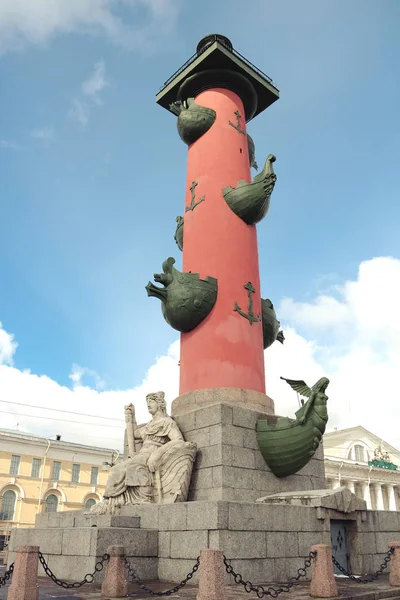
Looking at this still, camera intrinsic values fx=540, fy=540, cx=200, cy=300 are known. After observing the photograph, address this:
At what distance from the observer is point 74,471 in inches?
1597

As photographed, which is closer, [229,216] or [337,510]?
[337,510]

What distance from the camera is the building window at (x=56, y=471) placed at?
129 ft

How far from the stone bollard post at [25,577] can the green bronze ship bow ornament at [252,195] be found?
9208mm

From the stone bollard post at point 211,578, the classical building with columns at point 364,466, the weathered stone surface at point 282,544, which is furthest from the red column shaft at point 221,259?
the classical building with columns at point 364,466

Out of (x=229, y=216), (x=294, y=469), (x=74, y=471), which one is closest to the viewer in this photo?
(x=294, y=469)

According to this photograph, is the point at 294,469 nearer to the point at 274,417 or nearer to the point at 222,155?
the point at 274,417

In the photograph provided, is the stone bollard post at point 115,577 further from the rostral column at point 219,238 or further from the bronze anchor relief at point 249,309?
the bronze anchor relief at point 249,309

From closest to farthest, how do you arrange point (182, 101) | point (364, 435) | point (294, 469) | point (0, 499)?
point (294, 469) → point (182, 101) → point (0, 499) → point (364, 435)

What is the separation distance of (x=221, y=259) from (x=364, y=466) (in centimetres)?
4329

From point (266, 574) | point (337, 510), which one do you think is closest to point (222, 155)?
point (337, 510)

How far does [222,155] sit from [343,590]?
10440 mm

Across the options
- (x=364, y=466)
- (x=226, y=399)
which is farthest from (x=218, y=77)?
(x=364, y=466)

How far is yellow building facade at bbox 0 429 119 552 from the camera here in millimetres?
36594

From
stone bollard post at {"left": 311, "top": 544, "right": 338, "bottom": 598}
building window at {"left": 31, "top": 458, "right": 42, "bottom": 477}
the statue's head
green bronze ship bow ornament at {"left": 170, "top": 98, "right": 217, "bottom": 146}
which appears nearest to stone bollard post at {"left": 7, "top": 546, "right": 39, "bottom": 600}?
stone bollard post at {"left": 311, "top": 544, "right": 338, "bottom": 598}
